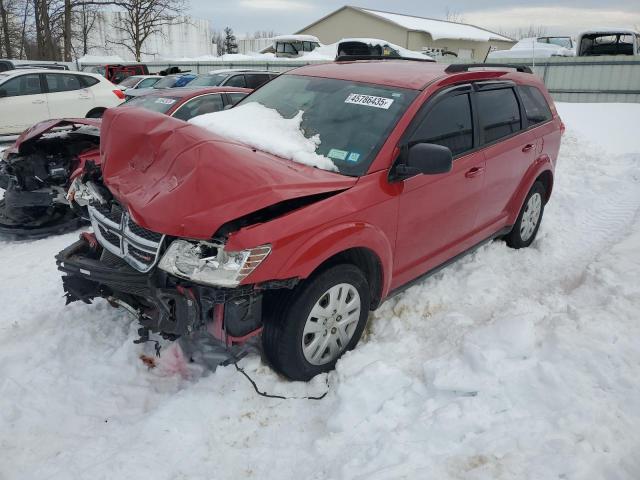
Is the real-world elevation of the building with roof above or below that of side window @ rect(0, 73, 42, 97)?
above

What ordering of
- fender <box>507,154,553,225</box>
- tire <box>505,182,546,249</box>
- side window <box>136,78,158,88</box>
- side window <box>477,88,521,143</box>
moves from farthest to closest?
side window <box>136,78,158,88</box> → tire <box>505,182,546,249</box> → fender <box>507,154,553,225</box> → side window <box>477,88,521,143</box>

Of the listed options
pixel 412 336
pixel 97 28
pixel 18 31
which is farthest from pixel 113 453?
pixel 97 28

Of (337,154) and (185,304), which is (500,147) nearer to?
(337,154)

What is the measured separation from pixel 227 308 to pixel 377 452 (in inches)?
42.0

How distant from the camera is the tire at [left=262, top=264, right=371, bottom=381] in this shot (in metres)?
2.82

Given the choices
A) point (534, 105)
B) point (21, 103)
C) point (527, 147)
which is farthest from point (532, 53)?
point (21, 103)

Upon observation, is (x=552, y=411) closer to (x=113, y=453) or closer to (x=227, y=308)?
(x=227, y=308)

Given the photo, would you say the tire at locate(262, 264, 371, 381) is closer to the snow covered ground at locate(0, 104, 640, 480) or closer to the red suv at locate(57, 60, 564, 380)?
the red suv at locate(57, 60, 564, 380)

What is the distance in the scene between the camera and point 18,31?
3791cm

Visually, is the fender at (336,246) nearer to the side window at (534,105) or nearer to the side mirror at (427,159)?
the side mirror at (427,159)

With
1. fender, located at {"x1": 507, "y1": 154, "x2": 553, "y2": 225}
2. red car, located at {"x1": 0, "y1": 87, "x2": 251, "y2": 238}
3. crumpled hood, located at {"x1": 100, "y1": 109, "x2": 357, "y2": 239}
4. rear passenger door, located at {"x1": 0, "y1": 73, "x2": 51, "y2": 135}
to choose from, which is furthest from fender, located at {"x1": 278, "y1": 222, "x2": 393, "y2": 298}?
rear passenger door, located at {"x1": 0, "y1": 73, "x2": 51, "y2": 135}

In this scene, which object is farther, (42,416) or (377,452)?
(42,416)

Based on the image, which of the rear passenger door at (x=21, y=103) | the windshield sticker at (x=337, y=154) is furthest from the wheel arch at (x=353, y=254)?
the rear passenger door at (x=21, y=103)

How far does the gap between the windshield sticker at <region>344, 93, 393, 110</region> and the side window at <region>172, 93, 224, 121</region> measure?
12.5 ft
